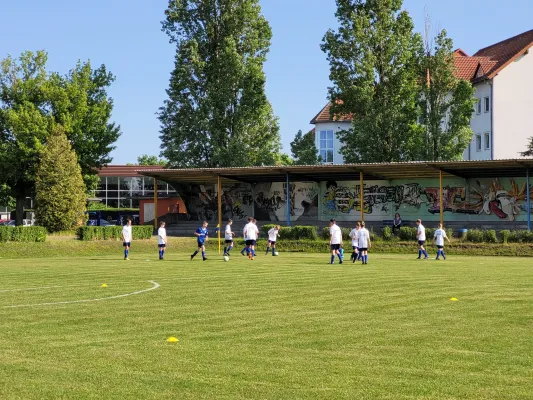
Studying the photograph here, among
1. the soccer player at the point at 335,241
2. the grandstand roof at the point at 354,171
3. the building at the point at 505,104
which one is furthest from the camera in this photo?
the building at the point at 505,104

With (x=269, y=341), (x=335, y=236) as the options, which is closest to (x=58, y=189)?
(x=335, y=236)

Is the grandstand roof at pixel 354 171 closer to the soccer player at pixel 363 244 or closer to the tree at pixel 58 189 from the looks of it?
the tree at pixel 58 189

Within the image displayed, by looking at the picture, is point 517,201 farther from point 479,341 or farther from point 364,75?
point 479,341

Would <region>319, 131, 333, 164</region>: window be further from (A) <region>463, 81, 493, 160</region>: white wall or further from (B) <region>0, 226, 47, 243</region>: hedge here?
(B) <region>0, 226, 47, 243</region>: hedge

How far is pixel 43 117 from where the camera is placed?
189 feet

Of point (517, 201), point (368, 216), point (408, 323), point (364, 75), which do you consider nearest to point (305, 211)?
point (368, 216)

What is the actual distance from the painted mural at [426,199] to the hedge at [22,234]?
19.8m

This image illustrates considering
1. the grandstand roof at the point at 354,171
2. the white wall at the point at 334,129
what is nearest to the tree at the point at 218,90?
the grandstand roof at the point at 354,171

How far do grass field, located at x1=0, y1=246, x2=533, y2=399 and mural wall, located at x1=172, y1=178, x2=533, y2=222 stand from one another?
30671 mm

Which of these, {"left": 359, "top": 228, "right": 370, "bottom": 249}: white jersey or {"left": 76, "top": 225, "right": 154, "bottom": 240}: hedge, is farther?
{"left": 76, "top": 225, "right": 154, "bottom": 240}: hedge

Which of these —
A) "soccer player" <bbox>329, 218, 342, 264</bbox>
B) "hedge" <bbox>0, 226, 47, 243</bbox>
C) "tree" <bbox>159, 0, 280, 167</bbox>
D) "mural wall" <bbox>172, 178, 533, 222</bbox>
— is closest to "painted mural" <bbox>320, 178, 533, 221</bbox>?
"mural wall" <bbox>172, 178, 533, 222</bbox>

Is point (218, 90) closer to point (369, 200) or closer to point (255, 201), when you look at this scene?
point (255, 201)

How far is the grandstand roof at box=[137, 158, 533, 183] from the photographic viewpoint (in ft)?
151

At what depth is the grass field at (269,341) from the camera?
8.91m
